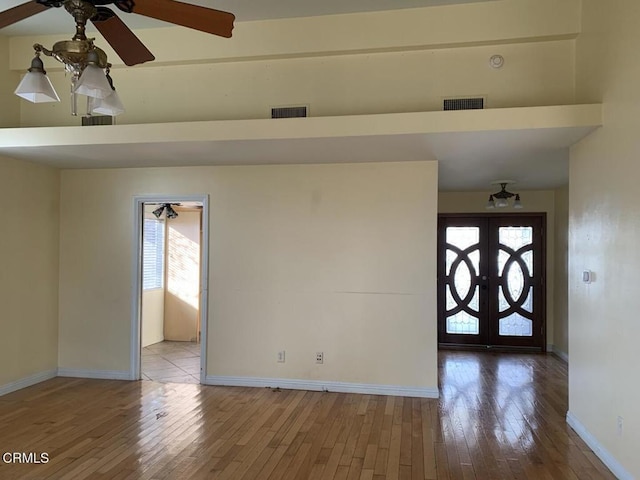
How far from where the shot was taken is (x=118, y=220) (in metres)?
5.13

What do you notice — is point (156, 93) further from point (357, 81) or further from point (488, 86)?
point (488, 86)

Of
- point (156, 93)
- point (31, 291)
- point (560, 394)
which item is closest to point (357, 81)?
point (156, 93)

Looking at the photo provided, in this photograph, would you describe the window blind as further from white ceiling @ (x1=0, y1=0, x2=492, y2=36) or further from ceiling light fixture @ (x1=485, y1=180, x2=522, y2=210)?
ceiling light fixture @ (x1=485, y1=180, x2=522, y2=210)

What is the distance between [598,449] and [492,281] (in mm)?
3959

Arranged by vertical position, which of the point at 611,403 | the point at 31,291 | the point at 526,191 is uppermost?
the point at 526,191

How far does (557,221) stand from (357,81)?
425 centimetres

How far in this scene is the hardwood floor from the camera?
9.89ft

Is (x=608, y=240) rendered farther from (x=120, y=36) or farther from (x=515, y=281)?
(x=515, y=281)

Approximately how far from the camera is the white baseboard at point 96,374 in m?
5.09

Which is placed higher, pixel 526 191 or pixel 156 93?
pixel 156 93

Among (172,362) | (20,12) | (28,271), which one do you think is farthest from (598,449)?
(28,271)

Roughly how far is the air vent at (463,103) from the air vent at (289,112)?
50.3 inches

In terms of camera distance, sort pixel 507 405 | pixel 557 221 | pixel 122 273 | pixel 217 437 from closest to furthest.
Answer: pixel 217 437 < pixel 507 405 < pixel 122 273 < pixel 557 221

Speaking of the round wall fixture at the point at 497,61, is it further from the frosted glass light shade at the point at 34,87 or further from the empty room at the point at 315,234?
the frosted glass light shade at the point at 34,87
